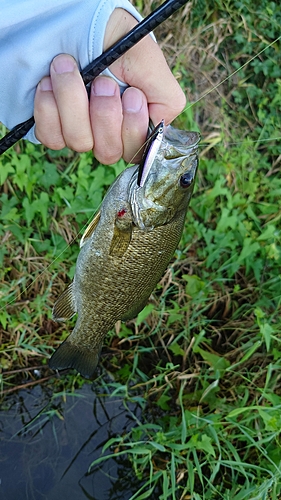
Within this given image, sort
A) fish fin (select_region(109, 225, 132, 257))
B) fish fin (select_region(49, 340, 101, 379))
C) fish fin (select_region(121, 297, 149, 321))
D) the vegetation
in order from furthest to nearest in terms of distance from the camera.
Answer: the vegetation → fish fin (select_region(49, 340, 101, 379)) → fish fin (select_region(121, 297, 149, 321)) → fish fin (select_region(109, 225, 132, 257))

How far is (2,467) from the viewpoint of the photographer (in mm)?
2570

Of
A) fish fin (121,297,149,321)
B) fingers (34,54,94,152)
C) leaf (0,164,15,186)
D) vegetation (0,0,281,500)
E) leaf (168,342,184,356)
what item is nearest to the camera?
fingers (34,54,94,152)

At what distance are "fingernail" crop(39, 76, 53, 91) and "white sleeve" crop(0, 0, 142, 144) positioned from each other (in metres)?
0.03

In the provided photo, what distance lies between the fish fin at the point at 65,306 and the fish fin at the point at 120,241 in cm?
32

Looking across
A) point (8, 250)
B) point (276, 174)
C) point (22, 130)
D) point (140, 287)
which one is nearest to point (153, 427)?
point (140, 287)

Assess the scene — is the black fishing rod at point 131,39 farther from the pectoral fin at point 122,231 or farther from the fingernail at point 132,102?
the pectoral fin at point 122,231

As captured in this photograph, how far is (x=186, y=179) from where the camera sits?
163 cm

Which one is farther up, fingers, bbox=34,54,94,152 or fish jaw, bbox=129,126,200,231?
fingers, bbox=34,54,94,152

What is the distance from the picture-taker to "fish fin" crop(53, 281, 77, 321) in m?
1.94

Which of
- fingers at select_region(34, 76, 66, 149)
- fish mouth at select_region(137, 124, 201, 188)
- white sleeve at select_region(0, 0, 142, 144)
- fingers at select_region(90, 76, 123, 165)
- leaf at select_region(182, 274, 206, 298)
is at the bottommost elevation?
leaf at select_region(182, 274, 206, 298)

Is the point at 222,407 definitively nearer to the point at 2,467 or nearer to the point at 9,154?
the point at 2,467

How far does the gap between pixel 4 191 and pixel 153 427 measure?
5.94 feet

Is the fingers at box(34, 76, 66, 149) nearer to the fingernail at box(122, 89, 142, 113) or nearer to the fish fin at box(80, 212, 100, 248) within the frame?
the fingernail at box(122, 89, 142, 113)

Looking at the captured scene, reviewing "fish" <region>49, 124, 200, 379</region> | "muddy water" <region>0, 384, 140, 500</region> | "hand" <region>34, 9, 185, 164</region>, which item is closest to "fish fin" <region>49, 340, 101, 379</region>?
"fish" <region>49, 124, 200, 379</region>
